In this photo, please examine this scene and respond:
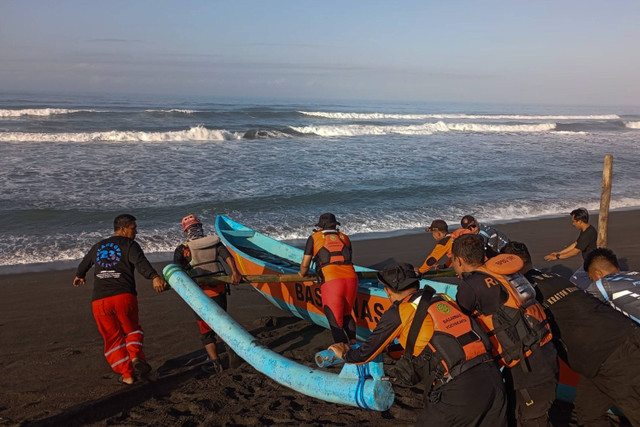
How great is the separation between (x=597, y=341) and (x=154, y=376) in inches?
182

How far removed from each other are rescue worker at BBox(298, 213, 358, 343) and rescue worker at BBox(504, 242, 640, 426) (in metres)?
2.33

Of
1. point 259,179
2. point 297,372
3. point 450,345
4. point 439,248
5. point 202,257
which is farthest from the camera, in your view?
point 259,179

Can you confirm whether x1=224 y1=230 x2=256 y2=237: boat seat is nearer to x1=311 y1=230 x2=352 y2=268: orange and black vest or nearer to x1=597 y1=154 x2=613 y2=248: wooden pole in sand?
x1=311 y1=230 x2=352 y2=268: orange and black vest

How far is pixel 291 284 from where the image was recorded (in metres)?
7.72

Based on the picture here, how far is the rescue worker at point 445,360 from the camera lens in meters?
3.20

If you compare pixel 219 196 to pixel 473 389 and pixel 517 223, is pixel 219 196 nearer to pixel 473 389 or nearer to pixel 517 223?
pixel 517 223

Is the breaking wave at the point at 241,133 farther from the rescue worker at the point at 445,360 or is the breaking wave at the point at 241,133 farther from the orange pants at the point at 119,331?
the rescue worker at the point at 445,360

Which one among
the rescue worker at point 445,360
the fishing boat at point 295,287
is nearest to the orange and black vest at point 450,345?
the rescue worker at point 445,360

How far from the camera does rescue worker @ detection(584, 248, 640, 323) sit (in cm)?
411

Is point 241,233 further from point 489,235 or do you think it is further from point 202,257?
point 489,235

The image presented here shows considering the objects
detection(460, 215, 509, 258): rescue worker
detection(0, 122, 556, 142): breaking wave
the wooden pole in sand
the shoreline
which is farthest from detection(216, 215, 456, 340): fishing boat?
detection(0, 122, 556, 142): breaking wave

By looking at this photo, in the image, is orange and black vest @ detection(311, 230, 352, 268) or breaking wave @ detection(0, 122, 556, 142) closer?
orange and black vest @ detection(311, 230, 352, 268)

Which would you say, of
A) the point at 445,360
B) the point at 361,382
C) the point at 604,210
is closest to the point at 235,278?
the point at 361,382

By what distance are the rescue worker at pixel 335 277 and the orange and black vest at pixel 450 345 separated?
2.70 meters
